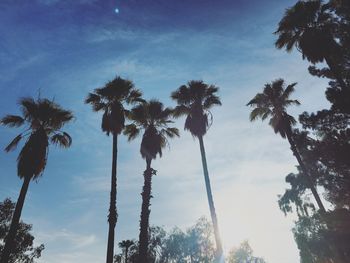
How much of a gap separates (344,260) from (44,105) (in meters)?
29.1

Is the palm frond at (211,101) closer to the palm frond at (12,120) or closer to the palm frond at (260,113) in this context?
the palm frond at (260,113)

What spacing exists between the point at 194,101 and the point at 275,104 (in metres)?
8.28

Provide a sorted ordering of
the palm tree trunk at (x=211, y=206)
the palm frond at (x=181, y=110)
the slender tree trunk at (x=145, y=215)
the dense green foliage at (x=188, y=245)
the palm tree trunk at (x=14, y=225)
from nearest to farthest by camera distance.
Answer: the palm tree trunk at (x=14, y=225) < the palm tree trunk at (x=211, y=206) < the slender tree trunk at (x=145, y=215) < the palm frond at (x=181, y=110) < the dense green foliage at (x=188, y=245)

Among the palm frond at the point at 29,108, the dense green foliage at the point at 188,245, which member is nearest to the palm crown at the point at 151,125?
the palm frond at the point at 29,108

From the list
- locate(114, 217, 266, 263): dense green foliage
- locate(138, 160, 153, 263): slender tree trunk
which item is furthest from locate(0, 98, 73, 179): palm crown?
locate(114, 217, 266, 263): dense green foliage

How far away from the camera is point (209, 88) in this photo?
2214 cm

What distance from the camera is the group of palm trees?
52.6ft

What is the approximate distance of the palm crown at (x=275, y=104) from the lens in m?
24.1

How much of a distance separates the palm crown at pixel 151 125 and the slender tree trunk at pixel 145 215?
1.84 metres

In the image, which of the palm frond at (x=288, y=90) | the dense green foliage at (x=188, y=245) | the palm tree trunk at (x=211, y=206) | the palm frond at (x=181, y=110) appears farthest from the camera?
the dense green foliage at (x=188, y=245)

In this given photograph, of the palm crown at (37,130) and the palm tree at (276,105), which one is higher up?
the palm tree at (276,105)

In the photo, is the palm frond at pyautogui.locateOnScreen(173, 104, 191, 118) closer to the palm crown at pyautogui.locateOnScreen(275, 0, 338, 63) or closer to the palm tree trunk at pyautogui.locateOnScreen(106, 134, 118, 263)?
the palm tree trunk at pyautogui.locateOnScreen(106, 134, 118, 263)

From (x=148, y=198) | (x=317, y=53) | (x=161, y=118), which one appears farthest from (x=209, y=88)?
(x=148, y=198)

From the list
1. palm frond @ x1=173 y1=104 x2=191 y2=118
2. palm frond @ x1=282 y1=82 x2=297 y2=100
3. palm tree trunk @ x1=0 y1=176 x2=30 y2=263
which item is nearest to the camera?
palm tree trunk @ x1=0 y1=176 x2=30 y2=263
